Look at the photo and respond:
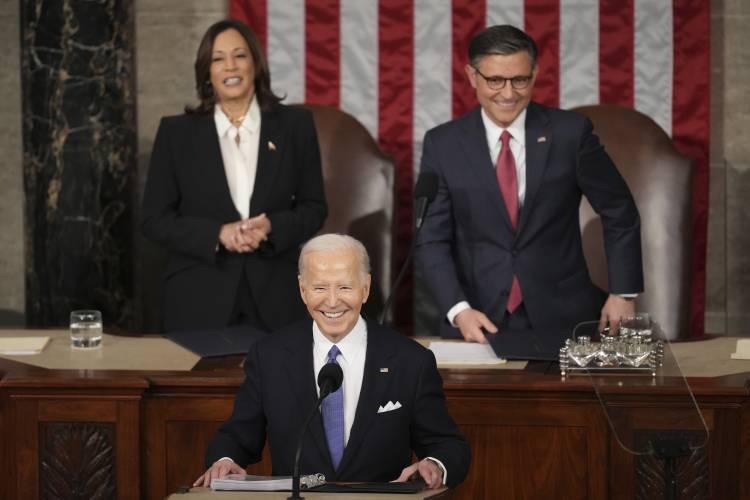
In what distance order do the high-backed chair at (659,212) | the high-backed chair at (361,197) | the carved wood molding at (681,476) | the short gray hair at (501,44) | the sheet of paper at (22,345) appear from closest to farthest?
1. the carved wood molding at (681,476)
2. the sheet of paper at (22,345)
3. the short gray hair at (501,44)
4. the high-backed chair at (659,212)
5. the high-backed chair at (361,197)

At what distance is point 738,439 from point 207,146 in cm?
224

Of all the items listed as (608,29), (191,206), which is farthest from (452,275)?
(608,29)

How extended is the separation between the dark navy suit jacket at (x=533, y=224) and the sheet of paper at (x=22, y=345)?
1.28 m

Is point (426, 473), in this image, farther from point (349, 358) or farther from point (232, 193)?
point (232, 193)

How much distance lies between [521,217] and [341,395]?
1576 millimetres

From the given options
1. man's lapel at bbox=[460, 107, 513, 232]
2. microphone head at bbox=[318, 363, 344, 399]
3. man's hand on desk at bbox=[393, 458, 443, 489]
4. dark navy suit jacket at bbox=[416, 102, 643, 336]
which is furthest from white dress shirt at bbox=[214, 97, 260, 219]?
microphone head at bbox=[318, 363, 344, 399]

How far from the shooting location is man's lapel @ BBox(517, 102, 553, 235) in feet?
15.9

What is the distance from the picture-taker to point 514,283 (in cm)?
488

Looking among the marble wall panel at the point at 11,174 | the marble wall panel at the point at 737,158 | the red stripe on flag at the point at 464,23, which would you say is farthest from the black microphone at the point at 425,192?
the marble wall panel at the point at 11,174

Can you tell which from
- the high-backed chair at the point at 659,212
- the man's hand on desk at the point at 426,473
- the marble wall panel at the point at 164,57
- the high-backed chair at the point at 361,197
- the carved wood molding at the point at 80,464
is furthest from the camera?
the marble wall panel at the point at 164,57

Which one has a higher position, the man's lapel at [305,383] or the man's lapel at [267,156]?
the man's lapel at [267,156]

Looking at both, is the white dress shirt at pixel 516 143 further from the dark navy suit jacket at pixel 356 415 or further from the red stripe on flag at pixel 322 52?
the red stripe on flag at pixel 322 52

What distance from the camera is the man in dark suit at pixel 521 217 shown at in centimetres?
487

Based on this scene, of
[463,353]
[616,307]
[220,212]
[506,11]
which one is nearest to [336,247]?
[463,353]
